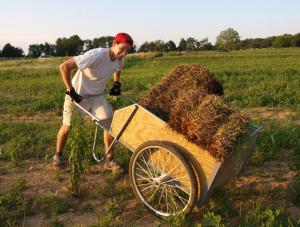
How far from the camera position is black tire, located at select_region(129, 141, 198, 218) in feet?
12.3

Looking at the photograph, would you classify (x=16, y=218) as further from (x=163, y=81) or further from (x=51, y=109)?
(x=51, y=109)

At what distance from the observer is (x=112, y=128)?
438 cm

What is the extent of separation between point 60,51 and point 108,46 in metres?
96.5

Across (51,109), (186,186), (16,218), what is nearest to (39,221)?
(16,218)

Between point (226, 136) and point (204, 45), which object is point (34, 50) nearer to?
point (204, 45)

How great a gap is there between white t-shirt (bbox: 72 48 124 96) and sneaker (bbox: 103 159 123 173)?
978 millimetres

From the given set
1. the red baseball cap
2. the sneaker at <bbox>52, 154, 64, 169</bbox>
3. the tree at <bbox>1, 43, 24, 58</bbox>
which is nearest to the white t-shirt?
the red baseball cap

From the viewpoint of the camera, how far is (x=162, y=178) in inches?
157

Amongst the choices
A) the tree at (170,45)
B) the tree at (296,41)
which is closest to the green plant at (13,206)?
the tree at (296,41)

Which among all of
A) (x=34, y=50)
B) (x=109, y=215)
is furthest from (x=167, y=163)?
(x=34, y=50)

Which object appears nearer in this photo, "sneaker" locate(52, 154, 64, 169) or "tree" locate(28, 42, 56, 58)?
"sneaker" locate(52, 154, 64, 169)

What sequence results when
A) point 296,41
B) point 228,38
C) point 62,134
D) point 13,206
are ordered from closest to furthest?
point 13,206
point 62,134
point 296,41
point 228,38

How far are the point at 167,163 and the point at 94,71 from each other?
1713 millimetres

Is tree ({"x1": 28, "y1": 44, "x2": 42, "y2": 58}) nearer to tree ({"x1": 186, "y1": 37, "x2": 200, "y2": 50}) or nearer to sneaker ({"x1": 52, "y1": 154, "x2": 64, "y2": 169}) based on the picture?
tree ({"x1": 186, "y1": 37, "x2": 200, "y2": 50})
